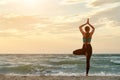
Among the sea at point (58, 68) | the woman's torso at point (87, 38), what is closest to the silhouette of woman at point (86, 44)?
the woman's torso at point (87, 38)

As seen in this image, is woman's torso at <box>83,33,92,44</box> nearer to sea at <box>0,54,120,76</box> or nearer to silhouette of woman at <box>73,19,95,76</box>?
silhouette of woman at <box>73,19,95,76</box>

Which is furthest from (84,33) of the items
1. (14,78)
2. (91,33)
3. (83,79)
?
(14,78)

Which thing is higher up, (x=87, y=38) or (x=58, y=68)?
(x=87, y=38)

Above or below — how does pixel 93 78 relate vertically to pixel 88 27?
below

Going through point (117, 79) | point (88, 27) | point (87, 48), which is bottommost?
point (117, 79)

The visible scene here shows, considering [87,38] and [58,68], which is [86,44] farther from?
[58,68]

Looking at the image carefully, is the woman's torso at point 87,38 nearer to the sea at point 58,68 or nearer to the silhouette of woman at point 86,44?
the silhouette of woman at point 86,44

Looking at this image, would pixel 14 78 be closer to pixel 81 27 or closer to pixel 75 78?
pixel 75 78

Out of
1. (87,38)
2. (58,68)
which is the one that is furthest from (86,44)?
(58,68)

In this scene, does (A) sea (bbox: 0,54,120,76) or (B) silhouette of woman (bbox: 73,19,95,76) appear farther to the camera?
(A) sea (bbox: 0,54,120,76)

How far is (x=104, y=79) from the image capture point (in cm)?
1369

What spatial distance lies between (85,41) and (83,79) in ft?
5.54

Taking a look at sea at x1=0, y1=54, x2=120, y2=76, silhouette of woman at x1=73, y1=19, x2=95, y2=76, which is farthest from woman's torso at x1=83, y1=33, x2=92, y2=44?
sea at x1=0, y1=54, x2=120, y2=76

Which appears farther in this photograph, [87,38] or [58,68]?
[58,68]
